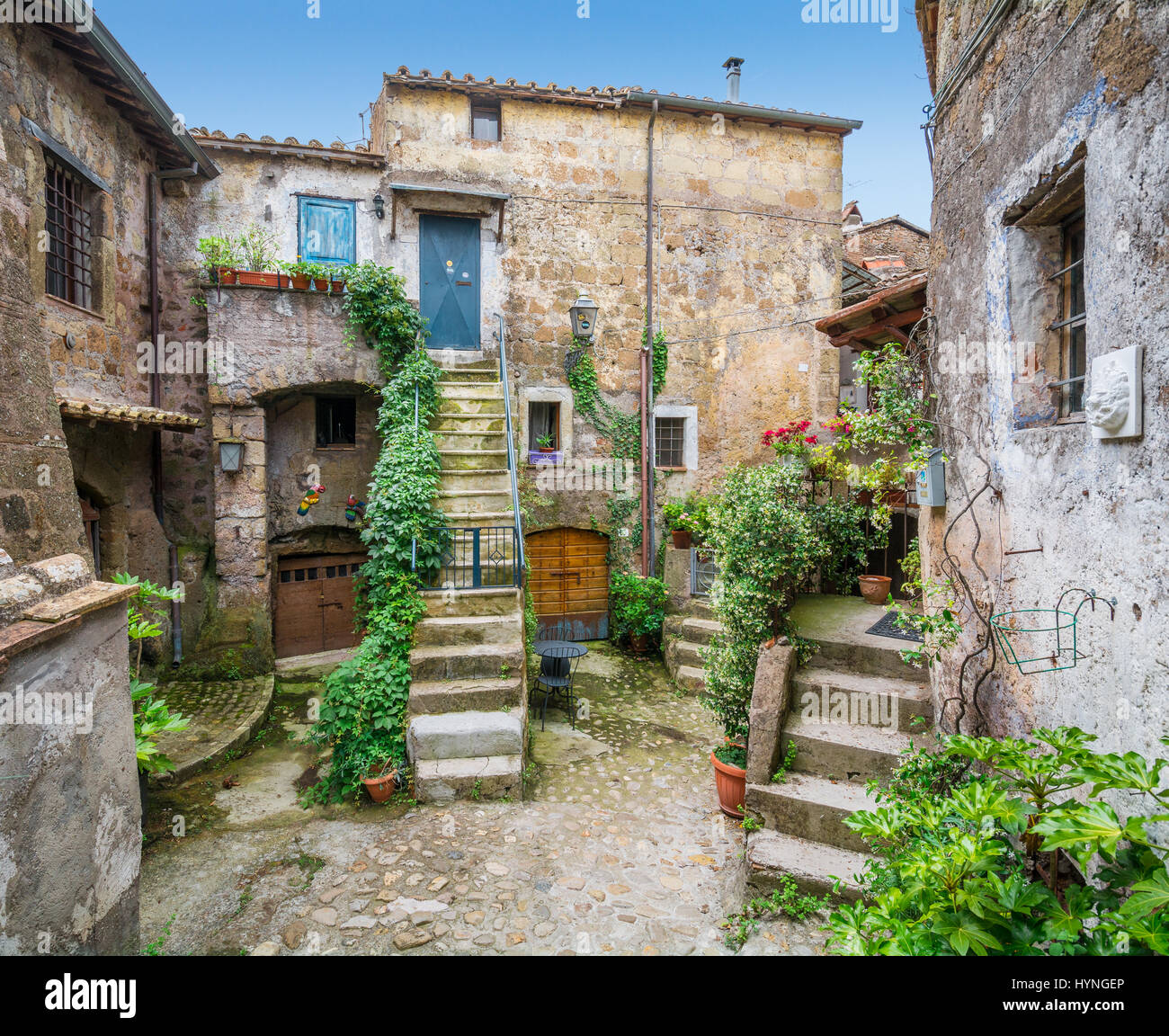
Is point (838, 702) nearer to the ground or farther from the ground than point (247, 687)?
farther from the ground

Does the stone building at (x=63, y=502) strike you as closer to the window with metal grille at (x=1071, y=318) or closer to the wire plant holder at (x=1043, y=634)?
the wire plant holder at (x=1043, y=634)

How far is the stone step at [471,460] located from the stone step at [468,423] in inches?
21.7

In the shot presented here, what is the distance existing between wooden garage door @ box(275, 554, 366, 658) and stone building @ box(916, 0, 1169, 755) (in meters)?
9.27

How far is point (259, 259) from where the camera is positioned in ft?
30.5

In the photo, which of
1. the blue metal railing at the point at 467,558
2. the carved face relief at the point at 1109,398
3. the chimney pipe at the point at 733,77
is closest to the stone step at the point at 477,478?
the blue metal railing at the point at 467,558

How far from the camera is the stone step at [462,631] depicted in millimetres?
6746

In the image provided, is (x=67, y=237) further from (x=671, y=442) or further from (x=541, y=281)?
(x=671, y=442)

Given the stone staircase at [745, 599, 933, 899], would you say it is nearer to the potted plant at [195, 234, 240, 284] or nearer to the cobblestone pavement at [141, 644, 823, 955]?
the cobblestone pavement at [141, 644, 823, 955]

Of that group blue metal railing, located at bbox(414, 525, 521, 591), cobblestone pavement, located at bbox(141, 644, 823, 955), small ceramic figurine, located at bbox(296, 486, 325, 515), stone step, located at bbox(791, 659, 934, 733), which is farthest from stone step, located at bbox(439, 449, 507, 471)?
stone step, located at bbox(791, 659, 934, 733)

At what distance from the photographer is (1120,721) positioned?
2531 mm

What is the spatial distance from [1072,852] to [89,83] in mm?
11069

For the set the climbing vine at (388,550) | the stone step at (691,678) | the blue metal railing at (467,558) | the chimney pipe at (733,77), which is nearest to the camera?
the climbing vine at (388,550)
